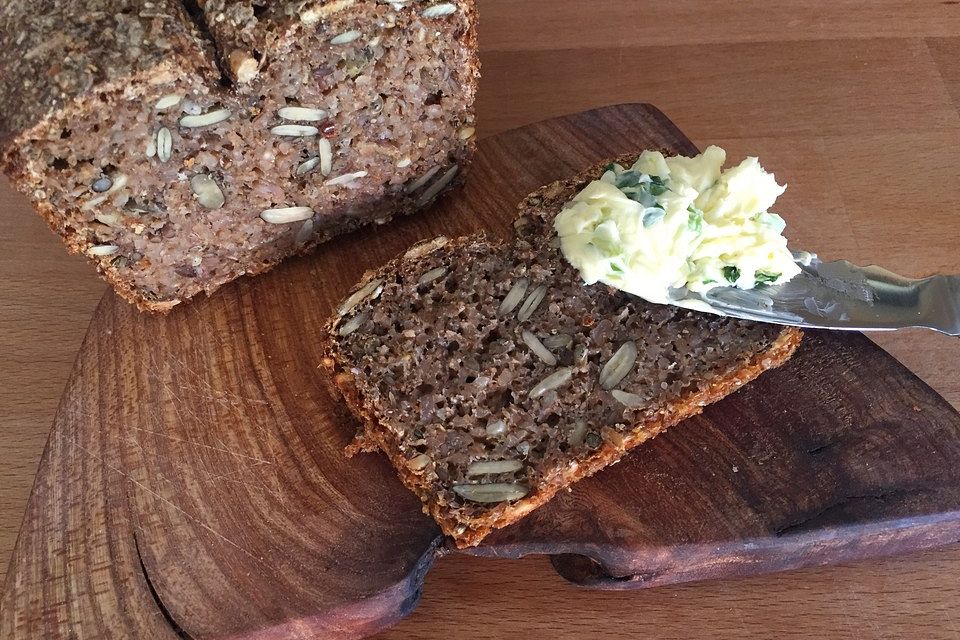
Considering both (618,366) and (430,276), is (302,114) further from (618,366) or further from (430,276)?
(618,366)

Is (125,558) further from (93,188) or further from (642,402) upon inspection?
(642,402)

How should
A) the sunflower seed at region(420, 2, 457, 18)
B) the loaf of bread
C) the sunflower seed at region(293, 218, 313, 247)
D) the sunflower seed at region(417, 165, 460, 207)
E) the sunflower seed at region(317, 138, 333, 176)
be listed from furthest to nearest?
1. the sunflower seed at region(417, 165, 460, 207)
2. the sunflower seed at region(293, 218, 313, 247)
3. the sunflower seed at region(317, 138, 333, 176)
4. the sunflower seed at region(420, 2, 457, 18)
5. the loaf of bread

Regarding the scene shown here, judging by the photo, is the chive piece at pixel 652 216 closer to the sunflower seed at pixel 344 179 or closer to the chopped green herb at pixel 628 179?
the chopped green herb at pixel 628 179

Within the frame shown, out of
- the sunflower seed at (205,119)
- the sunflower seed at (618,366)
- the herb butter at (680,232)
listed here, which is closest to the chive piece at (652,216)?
the herb butter at (680,232)

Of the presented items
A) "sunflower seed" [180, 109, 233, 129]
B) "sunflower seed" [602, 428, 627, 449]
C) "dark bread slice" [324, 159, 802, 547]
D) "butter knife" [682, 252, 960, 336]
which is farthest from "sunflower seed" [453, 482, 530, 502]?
"sunflower seed" [180, 109, 233, 129]

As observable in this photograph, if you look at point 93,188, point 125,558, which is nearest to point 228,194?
point 93,188

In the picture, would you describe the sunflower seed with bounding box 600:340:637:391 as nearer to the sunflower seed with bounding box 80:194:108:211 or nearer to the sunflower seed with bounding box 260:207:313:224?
the sunflower seed with bounding box 260:207:313:224
